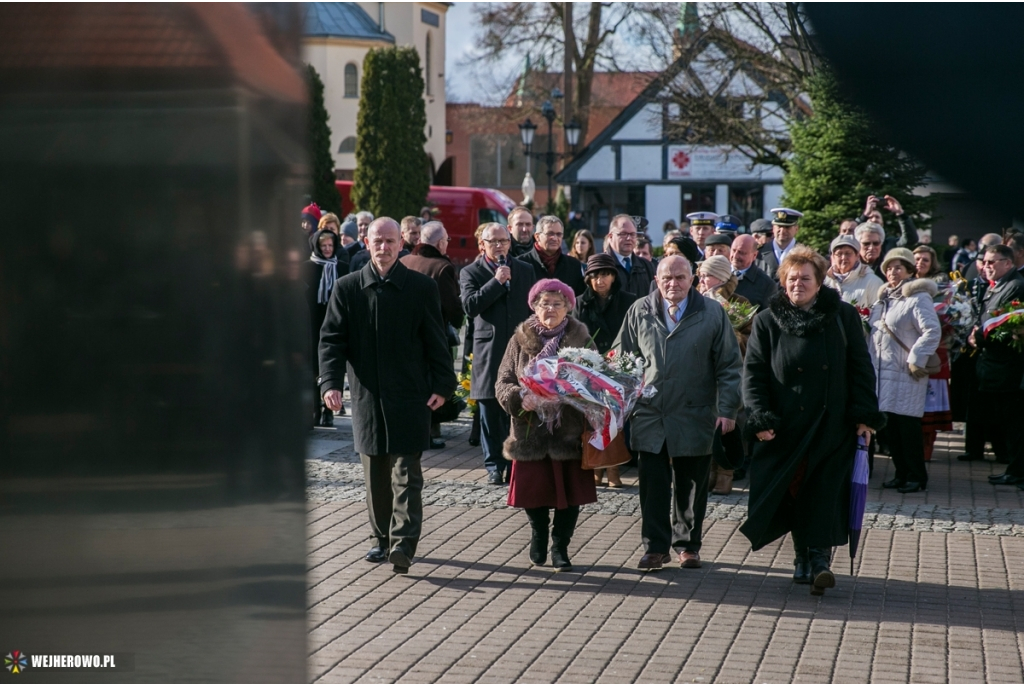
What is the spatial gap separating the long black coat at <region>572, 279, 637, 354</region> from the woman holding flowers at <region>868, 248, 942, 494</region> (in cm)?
220

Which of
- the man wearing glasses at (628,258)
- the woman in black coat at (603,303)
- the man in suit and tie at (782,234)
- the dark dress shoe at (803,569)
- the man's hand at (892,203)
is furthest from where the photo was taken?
the man in suit and tie at (782,234)

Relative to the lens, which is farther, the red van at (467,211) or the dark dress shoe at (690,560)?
the red van at (467,211)

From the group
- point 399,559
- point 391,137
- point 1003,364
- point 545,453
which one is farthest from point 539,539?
point 391,137

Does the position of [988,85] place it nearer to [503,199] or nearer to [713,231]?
[713,231]

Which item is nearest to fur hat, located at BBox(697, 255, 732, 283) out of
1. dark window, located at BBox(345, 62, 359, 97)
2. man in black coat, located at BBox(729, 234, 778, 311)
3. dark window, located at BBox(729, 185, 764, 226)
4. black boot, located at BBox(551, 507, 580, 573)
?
man in black coat, located at BBox(729, 234, 778, 311)

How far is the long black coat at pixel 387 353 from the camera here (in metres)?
7.11

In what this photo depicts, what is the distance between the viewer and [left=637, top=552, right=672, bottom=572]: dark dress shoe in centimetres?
718

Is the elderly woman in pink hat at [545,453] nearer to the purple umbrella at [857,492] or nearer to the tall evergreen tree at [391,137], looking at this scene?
the purple umbrella at [857,492]

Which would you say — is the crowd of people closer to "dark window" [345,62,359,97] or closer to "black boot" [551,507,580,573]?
"black boot" [551,507,580,573]

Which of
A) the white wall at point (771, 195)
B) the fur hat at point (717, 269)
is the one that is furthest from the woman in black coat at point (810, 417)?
the white wall at point (771, 195)

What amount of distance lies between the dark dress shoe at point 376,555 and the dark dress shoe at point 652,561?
5.27 ft

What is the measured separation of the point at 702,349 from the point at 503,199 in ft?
96.2

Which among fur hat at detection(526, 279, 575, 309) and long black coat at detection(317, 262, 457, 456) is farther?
fur hat at detection(526, 279, 575, 309)

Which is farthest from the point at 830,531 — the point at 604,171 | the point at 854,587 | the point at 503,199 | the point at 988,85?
the point at 604,171
